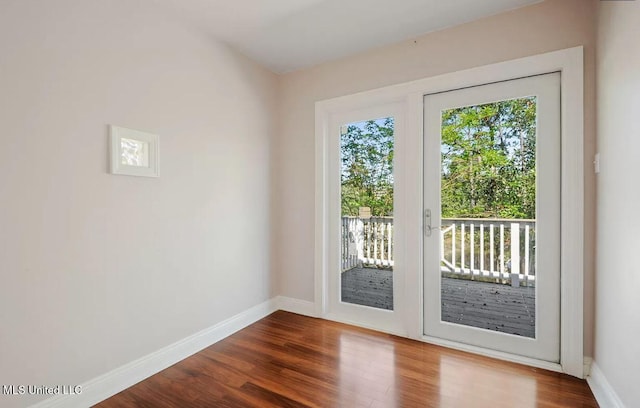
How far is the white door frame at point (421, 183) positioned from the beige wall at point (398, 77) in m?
0.06

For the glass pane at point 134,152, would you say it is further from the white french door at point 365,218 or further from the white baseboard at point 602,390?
the white baseboard at point 602,390

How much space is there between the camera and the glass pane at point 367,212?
2748 mm

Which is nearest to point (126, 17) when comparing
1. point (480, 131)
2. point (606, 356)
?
point (480, 131)

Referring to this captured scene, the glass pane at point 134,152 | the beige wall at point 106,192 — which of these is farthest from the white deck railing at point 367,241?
the glass pane at point 134,152

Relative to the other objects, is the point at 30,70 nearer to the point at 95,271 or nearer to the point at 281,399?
the point at 95,271

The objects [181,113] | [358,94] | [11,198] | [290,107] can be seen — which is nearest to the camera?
[11,198]

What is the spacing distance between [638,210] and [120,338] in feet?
9.54

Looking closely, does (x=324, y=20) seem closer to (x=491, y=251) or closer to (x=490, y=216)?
(x=490, y=216)

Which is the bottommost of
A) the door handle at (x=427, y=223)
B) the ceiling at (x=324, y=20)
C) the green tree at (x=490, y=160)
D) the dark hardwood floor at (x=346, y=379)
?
the dark hardwood floor at (x=346, y=379)

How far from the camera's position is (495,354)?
2.22m

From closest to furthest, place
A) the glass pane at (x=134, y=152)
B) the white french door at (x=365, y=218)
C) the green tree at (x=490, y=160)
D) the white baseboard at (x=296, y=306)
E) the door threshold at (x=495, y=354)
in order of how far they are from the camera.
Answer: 1. the glass pane at (x=134, y=152)
2. the door threshold at (x=495, y=354)
3. the green tree at (x=490, y=160)
4. the white french door at (x=365, y=218)
5. the white baseboard at (x=296, y=306)

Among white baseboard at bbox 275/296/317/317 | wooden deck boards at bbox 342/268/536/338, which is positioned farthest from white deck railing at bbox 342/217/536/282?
white baseboard at bbox 275/296/317/317

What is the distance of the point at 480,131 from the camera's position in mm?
2330

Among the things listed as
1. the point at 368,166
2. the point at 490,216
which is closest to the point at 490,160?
the point at 490,216
